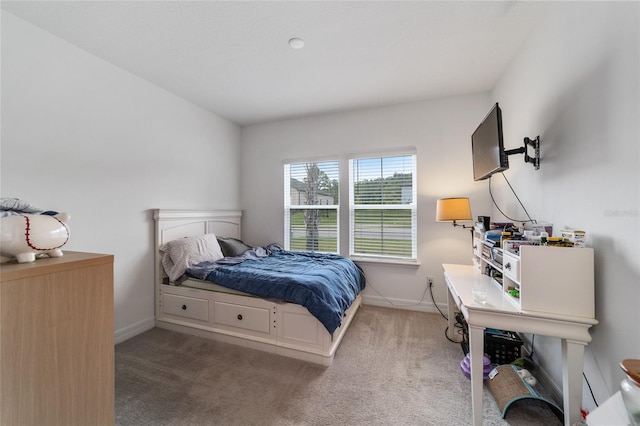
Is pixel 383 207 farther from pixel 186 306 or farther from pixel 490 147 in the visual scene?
pixel 186 306

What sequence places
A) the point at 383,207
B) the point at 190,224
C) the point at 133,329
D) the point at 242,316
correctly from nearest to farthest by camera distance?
the point at 242,316
the point at 133,329
the point at 190,224
the point at 383,207

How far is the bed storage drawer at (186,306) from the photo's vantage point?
236cm

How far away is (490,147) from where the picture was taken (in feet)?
5.98

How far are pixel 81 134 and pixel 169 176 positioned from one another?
84 cm

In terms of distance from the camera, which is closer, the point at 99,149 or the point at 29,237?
the point at 29,237

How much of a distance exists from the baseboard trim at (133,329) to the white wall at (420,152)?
184 centimetres

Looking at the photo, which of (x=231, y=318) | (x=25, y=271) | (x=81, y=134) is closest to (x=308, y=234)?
(x=231, y=318)

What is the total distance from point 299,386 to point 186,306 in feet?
4.79

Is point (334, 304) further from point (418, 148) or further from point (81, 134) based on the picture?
point (81, 134)

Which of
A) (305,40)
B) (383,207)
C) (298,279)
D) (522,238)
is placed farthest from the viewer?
(383,207)

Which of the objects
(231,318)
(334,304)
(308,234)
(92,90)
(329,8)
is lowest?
(231,318)

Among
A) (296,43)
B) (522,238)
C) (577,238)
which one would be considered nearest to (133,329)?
(296,43)

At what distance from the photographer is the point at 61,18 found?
1723 mm

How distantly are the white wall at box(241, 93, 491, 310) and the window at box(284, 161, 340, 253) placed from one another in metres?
0.13
